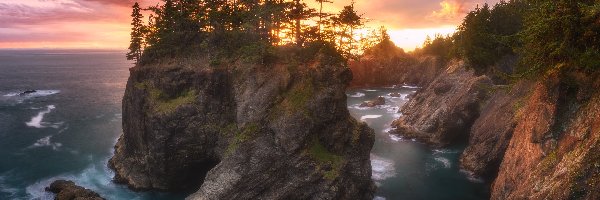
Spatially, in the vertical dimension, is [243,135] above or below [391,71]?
below

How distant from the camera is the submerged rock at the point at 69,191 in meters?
44.9

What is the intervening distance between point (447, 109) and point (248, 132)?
36581mm

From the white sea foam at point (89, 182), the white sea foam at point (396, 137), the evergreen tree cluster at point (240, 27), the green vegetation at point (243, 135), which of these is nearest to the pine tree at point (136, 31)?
the evergreen tree cluster at point (240, 27)

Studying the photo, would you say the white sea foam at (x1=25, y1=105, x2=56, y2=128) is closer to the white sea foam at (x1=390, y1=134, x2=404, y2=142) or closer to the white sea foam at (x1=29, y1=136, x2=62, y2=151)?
the white sea foam at (x1=29, y1=136, x2=62, y2=151)

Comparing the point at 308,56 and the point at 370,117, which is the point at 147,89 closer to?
the point at 308,56

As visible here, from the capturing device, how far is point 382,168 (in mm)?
54906

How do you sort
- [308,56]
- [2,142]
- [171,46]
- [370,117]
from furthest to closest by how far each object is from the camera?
[370,117] < [2,142] < [171,46] < [308,56]

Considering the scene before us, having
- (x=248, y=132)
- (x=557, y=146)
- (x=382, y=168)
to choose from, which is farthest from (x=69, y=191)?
(x=557, y=146)

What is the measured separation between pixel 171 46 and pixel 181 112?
1003 cm

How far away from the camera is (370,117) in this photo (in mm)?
85000

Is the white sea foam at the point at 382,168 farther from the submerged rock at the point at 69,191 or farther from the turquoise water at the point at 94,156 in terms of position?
the submerged rock at the point at 69,191

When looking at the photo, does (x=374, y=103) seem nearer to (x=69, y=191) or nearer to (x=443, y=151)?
(x=443, y=151)

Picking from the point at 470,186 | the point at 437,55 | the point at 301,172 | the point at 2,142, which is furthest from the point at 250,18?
the point at 437,55

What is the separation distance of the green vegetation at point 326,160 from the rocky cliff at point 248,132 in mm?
106
